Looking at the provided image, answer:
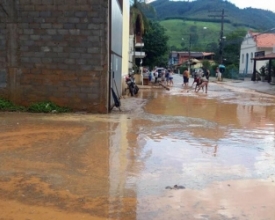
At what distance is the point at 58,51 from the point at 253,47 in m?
47.1

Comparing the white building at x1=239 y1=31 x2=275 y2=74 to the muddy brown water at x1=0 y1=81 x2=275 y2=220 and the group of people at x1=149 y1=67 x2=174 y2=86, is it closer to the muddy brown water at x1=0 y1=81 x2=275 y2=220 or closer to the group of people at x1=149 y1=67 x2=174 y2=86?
the group of people at x1=149 y1=67 x2=174 y2=86

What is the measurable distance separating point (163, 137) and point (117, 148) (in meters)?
1.71

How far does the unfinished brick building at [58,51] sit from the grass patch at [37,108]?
7.5 inches

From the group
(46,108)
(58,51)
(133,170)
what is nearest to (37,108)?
(46,108)

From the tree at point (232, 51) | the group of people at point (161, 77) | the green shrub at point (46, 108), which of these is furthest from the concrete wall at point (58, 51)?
the tree at point (232, 51)

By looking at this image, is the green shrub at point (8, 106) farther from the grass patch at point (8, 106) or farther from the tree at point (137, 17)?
the tree at point (137, 17)

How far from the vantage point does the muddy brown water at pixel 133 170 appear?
15.6ft

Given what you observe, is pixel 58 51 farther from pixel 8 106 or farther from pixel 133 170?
pixel 133 170

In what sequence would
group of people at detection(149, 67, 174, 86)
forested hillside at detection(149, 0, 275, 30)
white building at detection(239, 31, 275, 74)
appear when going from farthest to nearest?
forested hillside at detection(149, 0, 275, 30) → white building at detection(239, 31, 275, 74) → group of people at detection(149, 67, 174, 86)

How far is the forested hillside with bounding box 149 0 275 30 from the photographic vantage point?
104312 mm

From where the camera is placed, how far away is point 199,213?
4.67 metres

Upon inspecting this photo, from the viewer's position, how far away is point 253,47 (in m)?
55.4

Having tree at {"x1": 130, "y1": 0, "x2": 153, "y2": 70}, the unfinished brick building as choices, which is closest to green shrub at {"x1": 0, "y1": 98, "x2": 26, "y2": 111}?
the unfinished brick building

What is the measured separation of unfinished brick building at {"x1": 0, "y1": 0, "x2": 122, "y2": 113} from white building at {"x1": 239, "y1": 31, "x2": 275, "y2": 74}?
41.2 metres
